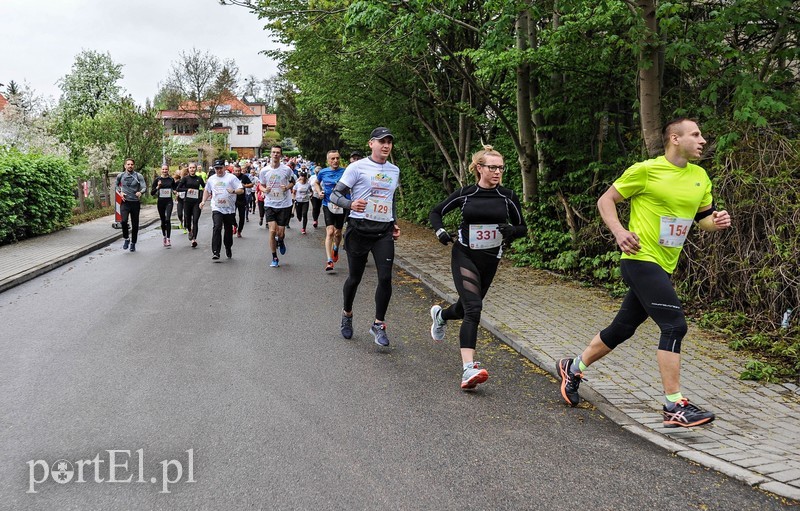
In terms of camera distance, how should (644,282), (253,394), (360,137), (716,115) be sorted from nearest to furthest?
(644,282)
(253,394)
(716,115)
(360,137)

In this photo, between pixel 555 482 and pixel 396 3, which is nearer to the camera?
pixel 555 482

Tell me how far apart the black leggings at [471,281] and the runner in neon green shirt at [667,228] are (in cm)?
117

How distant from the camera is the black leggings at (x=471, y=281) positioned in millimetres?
5293

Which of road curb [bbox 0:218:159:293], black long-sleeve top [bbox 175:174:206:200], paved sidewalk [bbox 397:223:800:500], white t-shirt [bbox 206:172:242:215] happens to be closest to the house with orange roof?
road curb [bbox 0:218:159:293]

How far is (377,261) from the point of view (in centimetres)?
654

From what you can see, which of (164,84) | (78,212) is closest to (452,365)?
(78,212)

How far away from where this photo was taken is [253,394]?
5.04m

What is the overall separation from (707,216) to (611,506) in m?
2.21

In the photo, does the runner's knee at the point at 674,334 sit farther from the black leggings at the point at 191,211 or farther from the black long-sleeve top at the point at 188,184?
the black long-sleeve top at the point at 188,184

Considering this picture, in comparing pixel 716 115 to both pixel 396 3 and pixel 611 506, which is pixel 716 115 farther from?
pixel 611 506

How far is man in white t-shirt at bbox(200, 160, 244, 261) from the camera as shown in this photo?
12.6m

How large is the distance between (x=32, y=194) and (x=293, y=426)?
1447 centimetres

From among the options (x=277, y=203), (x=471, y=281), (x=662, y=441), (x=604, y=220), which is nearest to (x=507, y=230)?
(x=471, y=281)

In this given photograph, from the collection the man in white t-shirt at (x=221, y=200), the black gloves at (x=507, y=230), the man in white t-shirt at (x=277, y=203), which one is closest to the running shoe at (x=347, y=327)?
the black gloves at (x=507, y=230)
